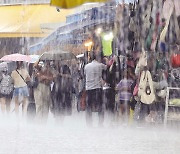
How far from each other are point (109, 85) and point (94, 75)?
0.56 meters

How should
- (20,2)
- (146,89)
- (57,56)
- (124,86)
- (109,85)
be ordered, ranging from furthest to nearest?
(20,2) < (57,56) < (109,85) < (124,86) < (146,89)

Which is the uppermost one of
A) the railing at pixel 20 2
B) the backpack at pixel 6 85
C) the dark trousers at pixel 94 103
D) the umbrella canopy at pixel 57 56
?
the railing at pixel 20 2

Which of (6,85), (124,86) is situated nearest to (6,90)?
(6,85)

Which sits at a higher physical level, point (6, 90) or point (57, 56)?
point (57, 56)

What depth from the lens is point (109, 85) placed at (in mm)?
10055

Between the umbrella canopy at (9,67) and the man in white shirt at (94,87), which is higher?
the umbrella canopy at (9,67)

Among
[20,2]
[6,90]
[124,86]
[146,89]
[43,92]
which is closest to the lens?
[146,89]

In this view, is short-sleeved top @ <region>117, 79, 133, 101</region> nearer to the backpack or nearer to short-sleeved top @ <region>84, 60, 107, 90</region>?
short-sleeved top @ <region>84, 60, 107, 90</region>

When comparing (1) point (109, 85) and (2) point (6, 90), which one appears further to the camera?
(2) point (6, 90)

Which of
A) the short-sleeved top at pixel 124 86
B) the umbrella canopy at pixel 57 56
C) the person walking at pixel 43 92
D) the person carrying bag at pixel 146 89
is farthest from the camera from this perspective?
the umbrella canopy at pixel 57 56

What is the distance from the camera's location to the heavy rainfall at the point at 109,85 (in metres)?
8.95

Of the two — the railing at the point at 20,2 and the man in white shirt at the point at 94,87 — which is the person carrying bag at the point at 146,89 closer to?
the man in white shirt at the point at 94,87

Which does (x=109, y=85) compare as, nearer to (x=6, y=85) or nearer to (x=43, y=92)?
(x=43, y=92)

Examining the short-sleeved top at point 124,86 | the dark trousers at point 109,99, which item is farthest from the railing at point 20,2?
the short-sleeved top at point 124,86
